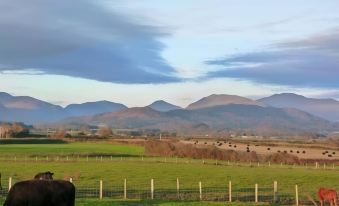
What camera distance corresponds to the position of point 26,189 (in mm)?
25219

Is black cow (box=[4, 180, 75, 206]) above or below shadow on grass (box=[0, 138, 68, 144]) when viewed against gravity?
below

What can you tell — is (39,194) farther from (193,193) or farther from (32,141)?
(32,141)

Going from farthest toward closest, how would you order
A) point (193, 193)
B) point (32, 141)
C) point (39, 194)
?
point (32, 141), point (193, 193), point (39, 194)

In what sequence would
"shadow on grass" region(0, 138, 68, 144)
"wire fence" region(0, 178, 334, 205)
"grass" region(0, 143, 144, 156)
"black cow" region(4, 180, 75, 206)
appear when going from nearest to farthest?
"black cow" region(4, 180, 75, 206) < "wire fence" region(0, 178, 334, 205) < "grass" region(0, 143, 144, 156) < "shadow on grass" region(0, 138, 68, 144)

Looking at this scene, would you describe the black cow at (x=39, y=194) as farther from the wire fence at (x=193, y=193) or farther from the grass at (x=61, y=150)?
the grass at (x=61, y=150)

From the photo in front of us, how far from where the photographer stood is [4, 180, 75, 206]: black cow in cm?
2506

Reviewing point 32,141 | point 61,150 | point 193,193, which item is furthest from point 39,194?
point 32,141

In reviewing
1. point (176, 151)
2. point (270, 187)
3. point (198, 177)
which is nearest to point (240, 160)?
point (176, 151)

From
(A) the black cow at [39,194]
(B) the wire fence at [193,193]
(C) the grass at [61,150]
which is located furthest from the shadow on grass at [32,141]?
(A) the black cow at [39,194]

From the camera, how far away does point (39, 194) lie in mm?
25094

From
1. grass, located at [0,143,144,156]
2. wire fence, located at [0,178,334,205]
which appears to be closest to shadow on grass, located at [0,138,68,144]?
grass, located at [0,143,144,156]

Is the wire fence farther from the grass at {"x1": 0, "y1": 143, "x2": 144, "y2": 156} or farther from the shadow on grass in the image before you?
the shadow on grass

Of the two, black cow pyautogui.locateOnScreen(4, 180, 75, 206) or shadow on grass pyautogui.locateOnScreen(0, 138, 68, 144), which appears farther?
shadow on grass pyautogui.locateOnScreen(0, 138, 68, 144)

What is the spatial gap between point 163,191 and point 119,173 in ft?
70.0
